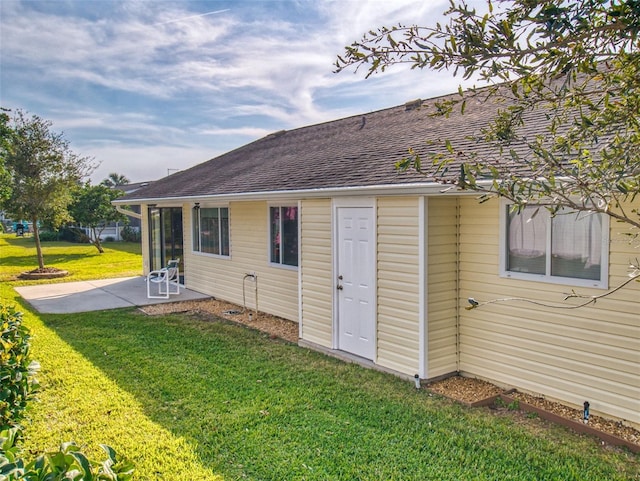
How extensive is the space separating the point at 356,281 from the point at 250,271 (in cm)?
456

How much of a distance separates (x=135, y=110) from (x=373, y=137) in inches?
465

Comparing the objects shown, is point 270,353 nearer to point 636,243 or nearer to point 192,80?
point 636,243

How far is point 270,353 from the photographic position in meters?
7.80

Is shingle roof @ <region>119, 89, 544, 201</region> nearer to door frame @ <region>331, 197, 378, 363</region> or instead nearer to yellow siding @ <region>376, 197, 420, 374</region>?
door frame @ <region>331, 197, 378, 363</region>

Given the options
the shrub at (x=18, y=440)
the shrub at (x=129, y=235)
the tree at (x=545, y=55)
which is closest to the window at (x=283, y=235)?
the shrub at (x=18, y=440)

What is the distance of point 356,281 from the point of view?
7.29 meters

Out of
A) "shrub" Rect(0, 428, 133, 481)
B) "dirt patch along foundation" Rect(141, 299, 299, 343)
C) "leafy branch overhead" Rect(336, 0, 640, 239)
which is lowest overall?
"dirt patch along foundation" Rect(141, 299, 299, 343)

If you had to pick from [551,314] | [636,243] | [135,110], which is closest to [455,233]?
[551,314]

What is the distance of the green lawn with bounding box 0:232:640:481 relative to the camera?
4.23 metres

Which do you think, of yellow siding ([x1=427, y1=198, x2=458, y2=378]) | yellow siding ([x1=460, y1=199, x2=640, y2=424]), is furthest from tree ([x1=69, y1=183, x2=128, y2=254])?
yellow siding ([x1=460, y1=199, x2=640, y2=424])

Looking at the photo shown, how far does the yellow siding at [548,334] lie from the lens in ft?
16.5

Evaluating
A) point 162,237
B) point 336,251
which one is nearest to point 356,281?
point 336,251

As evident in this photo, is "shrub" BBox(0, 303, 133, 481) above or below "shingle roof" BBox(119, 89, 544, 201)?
below

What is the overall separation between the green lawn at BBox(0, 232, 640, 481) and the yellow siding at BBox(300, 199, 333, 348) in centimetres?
51
